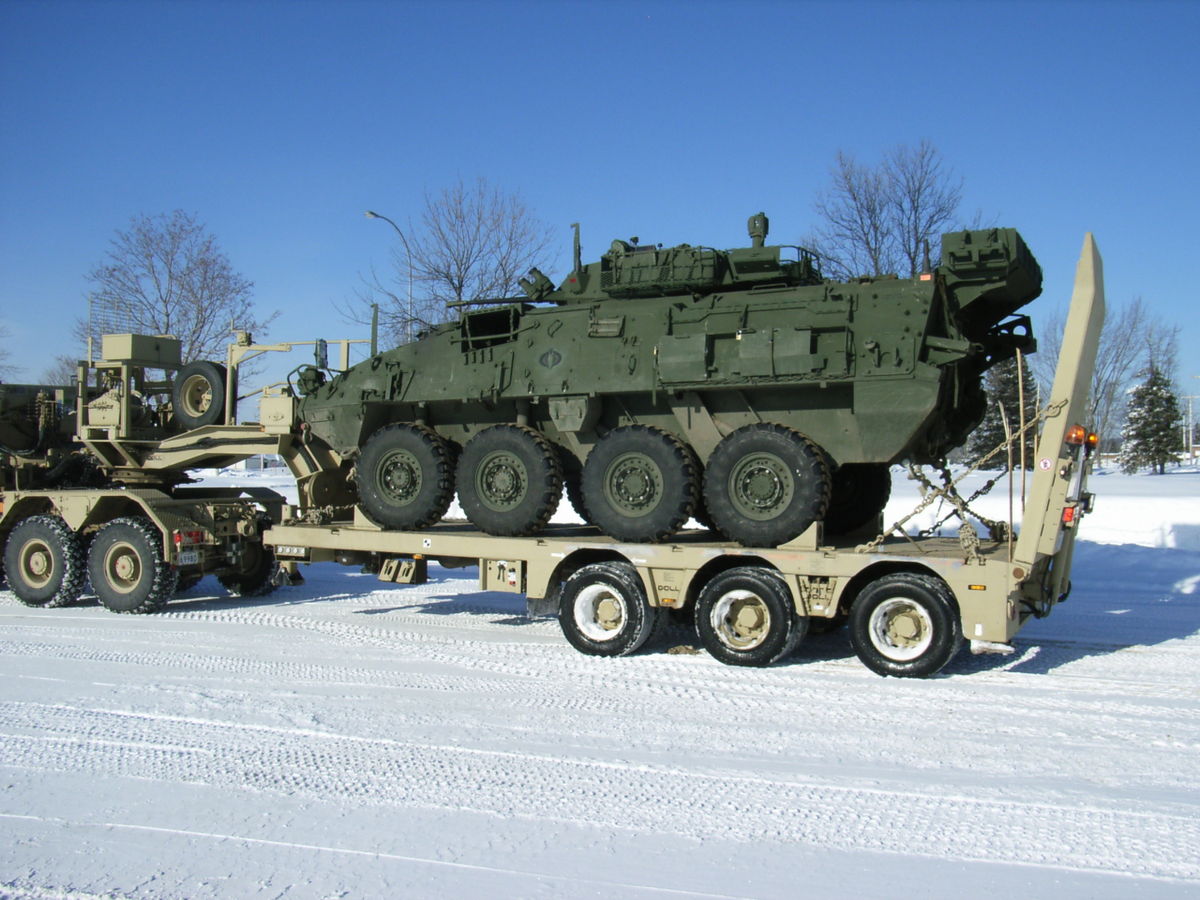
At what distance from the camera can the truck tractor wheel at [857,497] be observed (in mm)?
10391

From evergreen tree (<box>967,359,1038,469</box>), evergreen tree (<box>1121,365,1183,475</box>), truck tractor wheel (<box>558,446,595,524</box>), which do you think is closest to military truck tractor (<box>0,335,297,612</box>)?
truck tractor wheel (<box>558,446,595,524</box>)

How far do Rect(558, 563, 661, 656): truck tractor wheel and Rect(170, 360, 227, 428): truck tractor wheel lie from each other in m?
5.61

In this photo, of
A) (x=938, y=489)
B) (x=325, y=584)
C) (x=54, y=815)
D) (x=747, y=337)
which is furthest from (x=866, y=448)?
(x=325, y=584)

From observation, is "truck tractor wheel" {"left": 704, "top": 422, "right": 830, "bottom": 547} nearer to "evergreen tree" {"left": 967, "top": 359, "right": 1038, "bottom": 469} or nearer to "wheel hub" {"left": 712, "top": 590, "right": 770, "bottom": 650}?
"wheel hub" {"left": 712, "top": 590, "right": 770, "bottom": 650}

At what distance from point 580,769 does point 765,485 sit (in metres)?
3.50

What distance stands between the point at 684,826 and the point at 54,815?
3200mm

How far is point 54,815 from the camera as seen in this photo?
17.7ft

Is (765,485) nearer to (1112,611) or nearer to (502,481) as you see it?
(502,481)

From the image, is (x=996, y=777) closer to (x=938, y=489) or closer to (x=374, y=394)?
(x=938, y=489)

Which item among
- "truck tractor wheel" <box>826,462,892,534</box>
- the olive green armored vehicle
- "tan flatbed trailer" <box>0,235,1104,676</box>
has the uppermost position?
the olive green armored vehicle

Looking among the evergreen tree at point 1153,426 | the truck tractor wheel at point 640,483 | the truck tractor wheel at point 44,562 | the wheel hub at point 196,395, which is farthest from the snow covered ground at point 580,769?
the evergreen tree at point 1153,426

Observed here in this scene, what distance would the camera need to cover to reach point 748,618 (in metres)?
8.91

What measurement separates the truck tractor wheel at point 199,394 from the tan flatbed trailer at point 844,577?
3.76m

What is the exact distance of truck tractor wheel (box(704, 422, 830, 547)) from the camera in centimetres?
870
